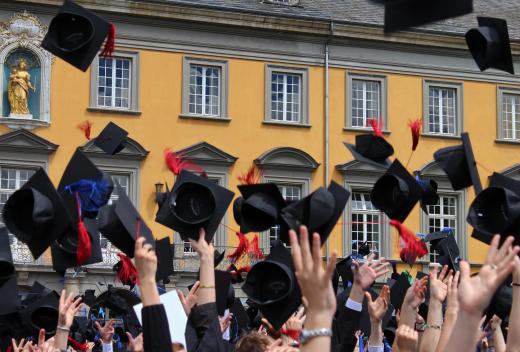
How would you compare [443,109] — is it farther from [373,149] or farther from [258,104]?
[373,149]

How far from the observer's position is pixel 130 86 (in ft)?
106

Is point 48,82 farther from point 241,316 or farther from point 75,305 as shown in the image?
point 75,305

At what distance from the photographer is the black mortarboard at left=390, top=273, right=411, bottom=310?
11.9m

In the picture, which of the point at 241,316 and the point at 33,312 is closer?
the point at 33,312

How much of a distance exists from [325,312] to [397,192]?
181 inches

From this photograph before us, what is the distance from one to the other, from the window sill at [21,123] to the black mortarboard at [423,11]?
84.1 ft

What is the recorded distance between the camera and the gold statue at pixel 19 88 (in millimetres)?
30953

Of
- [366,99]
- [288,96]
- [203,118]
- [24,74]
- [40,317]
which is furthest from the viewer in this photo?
[366,99]

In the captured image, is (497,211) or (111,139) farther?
(111,139)

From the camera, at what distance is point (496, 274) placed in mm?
4895

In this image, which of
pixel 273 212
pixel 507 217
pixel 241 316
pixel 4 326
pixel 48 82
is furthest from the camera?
pixel 48 82

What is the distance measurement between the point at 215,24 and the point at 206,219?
25508mm

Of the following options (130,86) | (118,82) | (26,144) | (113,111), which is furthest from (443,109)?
(26,144)

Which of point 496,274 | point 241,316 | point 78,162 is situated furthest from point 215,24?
point 496,274
